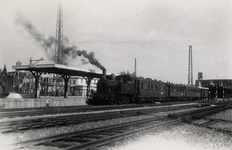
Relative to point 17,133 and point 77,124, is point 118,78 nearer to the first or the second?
point 77,124

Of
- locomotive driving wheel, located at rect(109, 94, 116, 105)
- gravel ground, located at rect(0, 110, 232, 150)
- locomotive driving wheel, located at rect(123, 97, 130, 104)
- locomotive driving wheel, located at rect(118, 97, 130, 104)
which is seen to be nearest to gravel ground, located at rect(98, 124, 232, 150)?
gravel ground, located at rect(0, 110, 232, 150)

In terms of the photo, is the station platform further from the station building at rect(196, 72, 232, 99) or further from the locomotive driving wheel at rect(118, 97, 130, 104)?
the station building at rect(196, 72, 232, 99)

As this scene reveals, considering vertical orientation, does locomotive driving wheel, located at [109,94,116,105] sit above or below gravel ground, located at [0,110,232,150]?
above

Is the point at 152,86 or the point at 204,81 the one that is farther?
the point at 204,81

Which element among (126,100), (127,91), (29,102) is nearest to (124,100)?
(126,100)

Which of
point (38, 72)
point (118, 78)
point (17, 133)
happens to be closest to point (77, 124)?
point (17, 133)

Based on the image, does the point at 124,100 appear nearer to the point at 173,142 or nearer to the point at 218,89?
the point at 173,142

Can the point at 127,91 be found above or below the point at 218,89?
above

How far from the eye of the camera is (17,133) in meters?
7.98

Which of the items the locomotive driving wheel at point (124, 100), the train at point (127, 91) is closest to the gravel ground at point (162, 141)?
the train at point (127, 91)

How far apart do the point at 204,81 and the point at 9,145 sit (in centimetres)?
8701

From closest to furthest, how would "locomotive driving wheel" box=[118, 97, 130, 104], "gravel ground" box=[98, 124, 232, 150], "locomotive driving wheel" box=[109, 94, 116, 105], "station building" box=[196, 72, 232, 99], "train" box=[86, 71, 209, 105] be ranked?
1. "gravel ground" box=[98, 124, 232, 150]
2. "locomotive driving wheel" box=[109, 94, 116, 105]
3. "train" box=[86, 71, 209, 105]
4. "locomotive driving wheel" box=[118, 97, 130, 104]
5. "station building" box=[196, 72, 232, 99]

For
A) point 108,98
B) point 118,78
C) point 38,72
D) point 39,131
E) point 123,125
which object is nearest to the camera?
point 39,131

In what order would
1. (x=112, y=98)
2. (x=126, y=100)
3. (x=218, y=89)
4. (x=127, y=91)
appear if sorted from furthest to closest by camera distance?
(x=218, y=89), (x=126, y=100), (x=127, y=91), (x=112, y=98)
